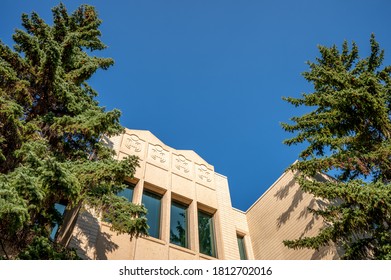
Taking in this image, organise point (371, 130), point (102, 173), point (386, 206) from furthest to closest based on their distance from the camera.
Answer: point (371, 130), point (386, 206), point (102, 173)

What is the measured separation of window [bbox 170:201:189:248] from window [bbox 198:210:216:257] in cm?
76

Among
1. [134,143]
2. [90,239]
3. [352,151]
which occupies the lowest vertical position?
[90,239]

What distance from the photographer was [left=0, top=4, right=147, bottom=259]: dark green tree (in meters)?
4.99

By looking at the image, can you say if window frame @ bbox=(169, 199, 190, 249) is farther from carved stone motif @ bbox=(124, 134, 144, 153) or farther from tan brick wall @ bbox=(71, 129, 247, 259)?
carved stone motif @ bbox=(124, 134, 144, 153)

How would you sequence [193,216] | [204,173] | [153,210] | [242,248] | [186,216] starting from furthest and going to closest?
[204,173]
[242,248]
[186,216]
[193,216]
[153,210]

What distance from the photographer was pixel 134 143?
46.8ft

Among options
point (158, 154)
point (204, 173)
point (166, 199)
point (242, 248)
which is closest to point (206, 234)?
point (166, 199)

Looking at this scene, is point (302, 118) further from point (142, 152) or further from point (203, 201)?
point (142, 152)

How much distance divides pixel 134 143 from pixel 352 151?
9.30 meters

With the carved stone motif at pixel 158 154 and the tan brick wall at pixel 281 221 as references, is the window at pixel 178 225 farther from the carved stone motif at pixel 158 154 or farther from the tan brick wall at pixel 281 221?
the tan brick wall at pixel 281 221

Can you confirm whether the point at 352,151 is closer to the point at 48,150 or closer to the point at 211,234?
the point at 211,234

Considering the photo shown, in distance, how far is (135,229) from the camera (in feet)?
21.0

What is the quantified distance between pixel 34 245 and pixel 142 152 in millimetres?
8833
